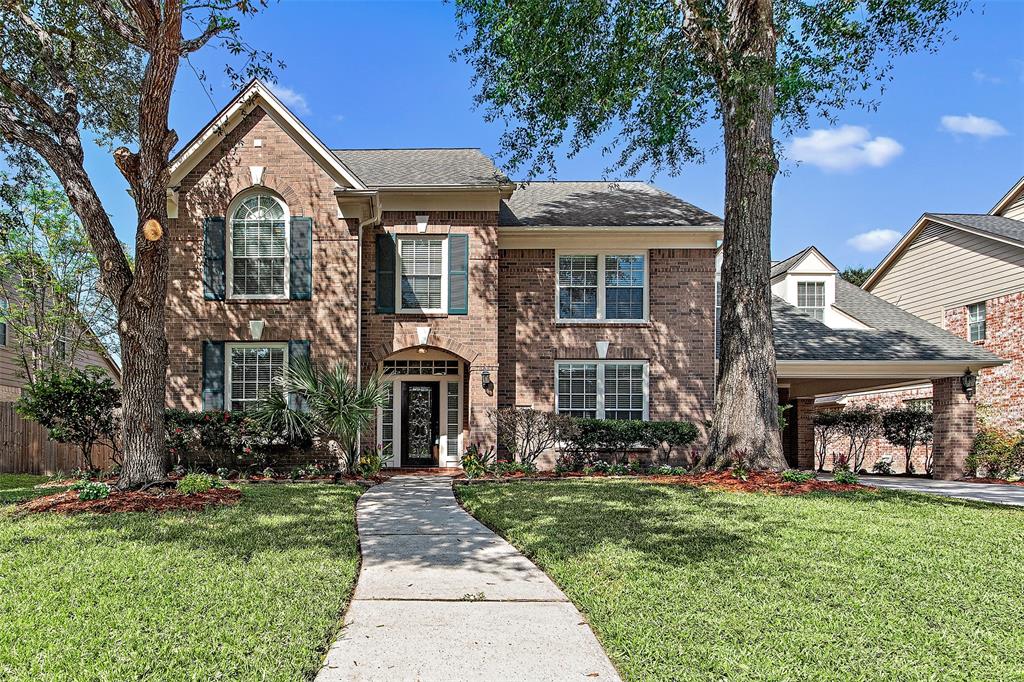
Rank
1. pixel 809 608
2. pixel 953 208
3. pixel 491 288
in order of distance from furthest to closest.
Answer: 1. pixel 953 208
2. pixel 491 288
3. pixel 809 608

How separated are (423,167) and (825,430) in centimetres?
1348

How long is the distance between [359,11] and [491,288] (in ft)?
18.7

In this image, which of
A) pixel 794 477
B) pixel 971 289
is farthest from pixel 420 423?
pixel 971 289

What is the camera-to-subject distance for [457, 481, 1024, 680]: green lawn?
3.54m

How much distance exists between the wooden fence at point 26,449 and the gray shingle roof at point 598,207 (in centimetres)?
1090

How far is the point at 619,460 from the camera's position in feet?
47.5

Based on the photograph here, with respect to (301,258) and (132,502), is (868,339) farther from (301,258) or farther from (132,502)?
(132,502)

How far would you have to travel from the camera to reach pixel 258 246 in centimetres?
1380

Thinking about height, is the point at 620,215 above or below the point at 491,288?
above

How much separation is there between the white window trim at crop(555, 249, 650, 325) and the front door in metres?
3.31

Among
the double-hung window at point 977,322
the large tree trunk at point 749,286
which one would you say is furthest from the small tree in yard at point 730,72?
the double-hung window at point 977,322

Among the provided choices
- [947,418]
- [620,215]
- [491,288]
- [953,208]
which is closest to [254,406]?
[491,288]

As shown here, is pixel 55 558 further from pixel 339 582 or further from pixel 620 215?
pixel 620 215

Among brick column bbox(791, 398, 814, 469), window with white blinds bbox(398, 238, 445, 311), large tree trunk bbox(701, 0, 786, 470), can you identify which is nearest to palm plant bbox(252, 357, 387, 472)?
window with white blinds bbox(398, 238, 445, 311)
